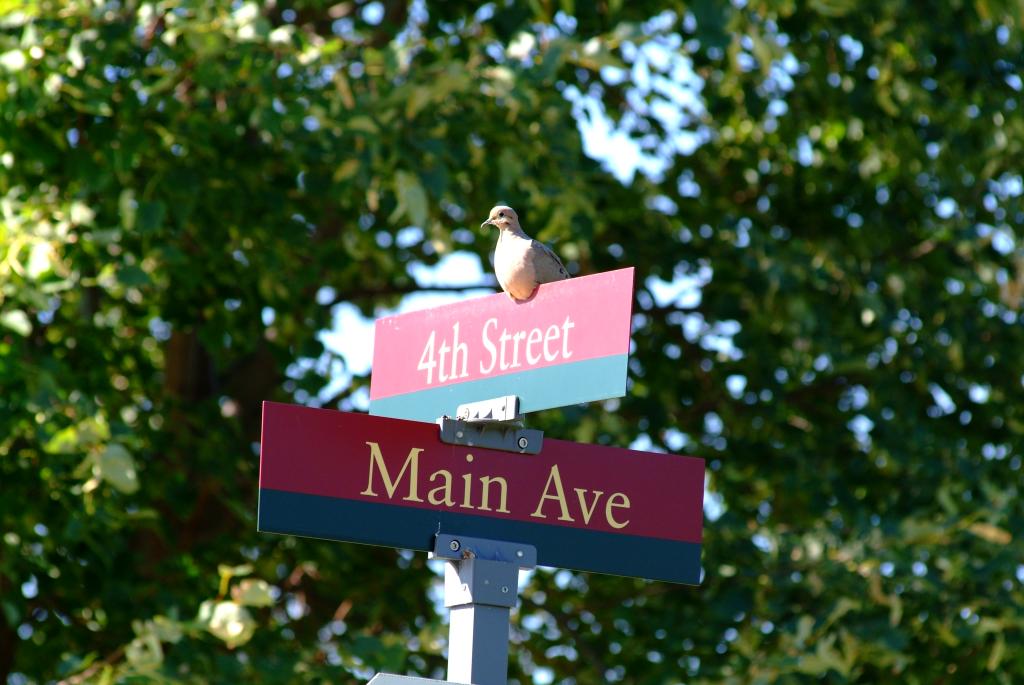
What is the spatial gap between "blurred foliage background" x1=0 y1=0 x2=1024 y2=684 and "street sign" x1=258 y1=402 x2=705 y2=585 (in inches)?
94.1

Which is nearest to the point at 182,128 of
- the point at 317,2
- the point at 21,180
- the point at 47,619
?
the point at 21,180

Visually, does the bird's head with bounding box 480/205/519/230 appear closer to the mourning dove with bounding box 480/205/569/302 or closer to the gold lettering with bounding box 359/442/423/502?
the mourning dove with bounding box 480/205/569/302

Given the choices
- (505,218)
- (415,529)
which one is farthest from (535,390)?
(505,218)

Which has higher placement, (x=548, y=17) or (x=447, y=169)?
(x=548, y=17)

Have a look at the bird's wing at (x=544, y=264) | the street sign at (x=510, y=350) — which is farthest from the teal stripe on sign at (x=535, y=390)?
the bird's wing at (x=544, y=264)

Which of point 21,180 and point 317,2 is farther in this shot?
point 317,2

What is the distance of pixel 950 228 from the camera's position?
7.40 meters

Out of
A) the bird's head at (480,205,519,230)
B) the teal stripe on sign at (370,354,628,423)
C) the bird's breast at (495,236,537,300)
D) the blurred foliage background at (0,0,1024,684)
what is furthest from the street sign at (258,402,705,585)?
the blurred foliage background at (0,0,1024,684)

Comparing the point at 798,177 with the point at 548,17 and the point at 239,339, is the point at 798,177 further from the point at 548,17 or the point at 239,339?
the point at 239,339

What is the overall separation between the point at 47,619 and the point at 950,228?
405 centimetres

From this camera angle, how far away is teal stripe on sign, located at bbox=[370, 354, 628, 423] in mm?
2830

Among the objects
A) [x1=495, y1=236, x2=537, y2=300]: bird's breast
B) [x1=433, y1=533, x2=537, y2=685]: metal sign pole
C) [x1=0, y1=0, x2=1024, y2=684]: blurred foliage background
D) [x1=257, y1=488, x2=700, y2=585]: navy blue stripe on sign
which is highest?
[x1=0, y1=0, x2=1024, y2=684]: blurred foliage background

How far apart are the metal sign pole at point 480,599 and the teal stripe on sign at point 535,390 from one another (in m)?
0.25

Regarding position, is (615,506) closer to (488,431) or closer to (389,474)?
(488,431)
